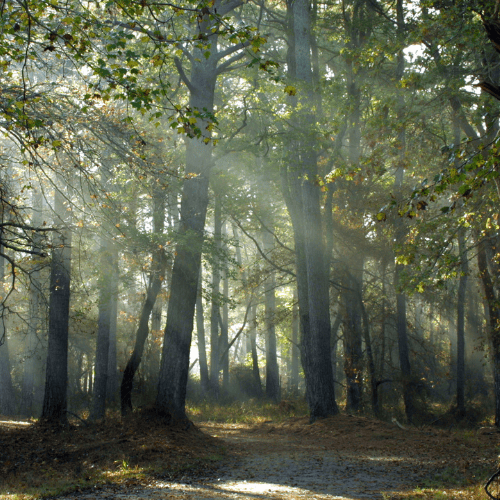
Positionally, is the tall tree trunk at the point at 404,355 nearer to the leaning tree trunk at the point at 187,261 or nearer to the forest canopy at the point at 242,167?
the forest canopy at the point at 242,167

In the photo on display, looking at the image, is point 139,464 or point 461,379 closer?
point 139,464

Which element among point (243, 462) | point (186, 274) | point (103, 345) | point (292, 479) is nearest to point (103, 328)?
point (103, 345)

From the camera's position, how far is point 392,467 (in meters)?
8.18

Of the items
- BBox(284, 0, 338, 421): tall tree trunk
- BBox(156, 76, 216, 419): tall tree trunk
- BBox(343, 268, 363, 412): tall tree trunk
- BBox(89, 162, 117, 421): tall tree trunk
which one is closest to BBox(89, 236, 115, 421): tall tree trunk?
BBox(89, 162, 117, 421): tall tree trunk

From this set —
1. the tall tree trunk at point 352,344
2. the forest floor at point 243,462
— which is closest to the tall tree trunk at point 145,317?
the forest floor at point 243,462

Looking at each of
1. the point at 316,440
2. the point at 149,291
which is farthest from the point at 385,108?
the point at 149,291

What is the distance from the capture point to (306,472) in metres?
8.13

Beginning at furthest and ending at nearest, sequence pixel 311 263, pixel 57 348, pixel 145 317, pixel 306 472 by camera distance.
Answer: pixel 145 317, pixel 57 348, pixel 311 263, pixel 306 472

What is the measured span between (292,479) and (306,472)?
23.4 inches

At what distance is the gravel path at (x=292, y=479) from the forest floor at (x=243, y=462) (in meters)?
0.02

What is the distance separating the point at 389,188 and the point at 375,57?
809 centimetres

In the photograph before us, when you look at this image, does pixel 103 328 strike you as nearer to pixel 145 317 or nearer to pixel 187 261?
pixel 145 317

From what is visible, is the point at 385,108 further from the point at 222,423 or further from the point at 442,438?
the point at 222,423

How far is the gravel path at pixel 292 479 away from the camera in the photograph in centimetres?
651
